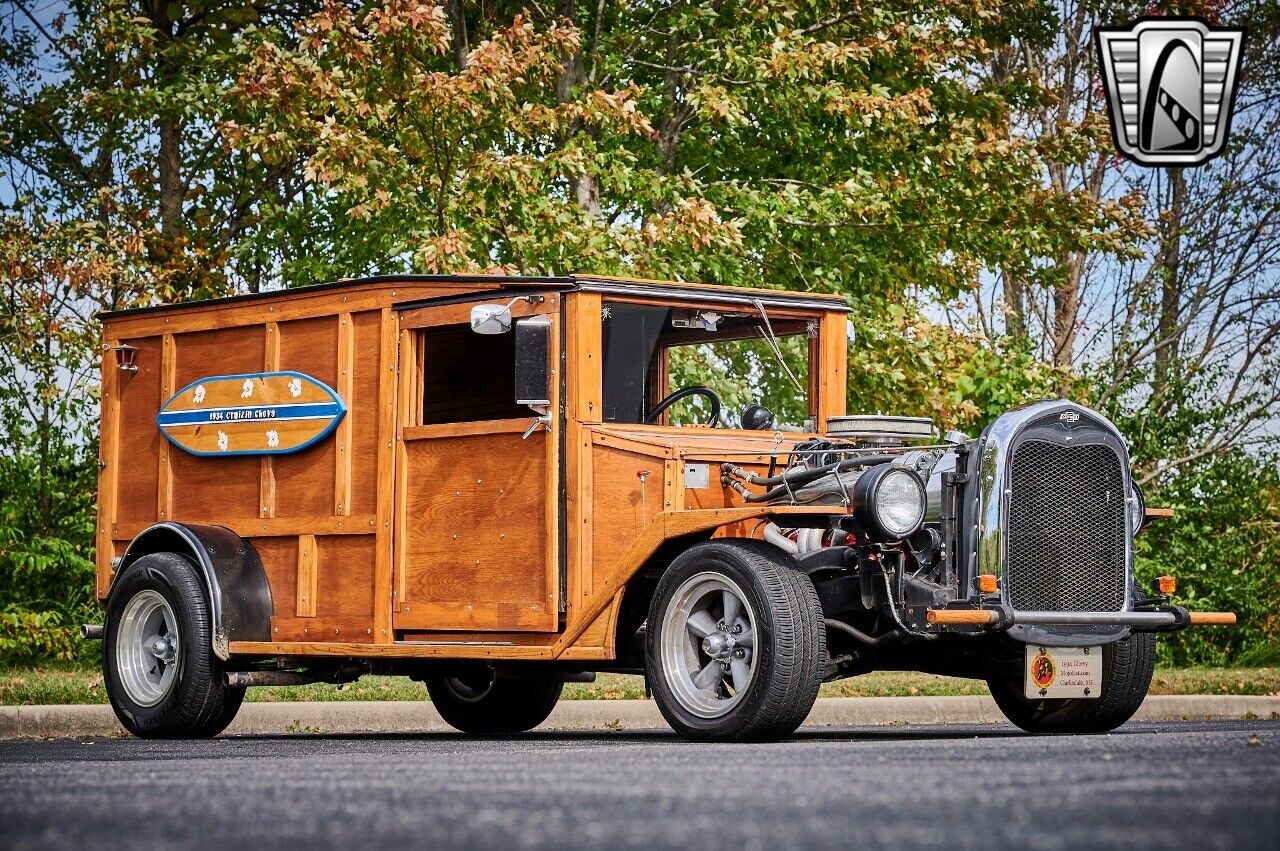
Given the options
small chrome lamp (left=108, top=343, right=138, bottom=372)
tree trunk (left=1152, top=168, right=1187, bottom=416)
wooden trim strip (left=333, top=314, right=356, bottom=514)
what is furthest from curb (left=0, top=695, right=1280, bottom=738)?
tree trunk (left=1152, top=168, right=1187, bottom=416)

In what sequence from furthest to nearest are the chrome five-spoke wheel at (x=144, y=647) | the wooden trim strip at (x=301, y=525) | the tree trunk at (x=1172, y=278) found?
the tree trunk at (x=1172, y=278) → the chrome five-spoke wheel at (x=144, y=647) → the wooden trim strip at (x=301, y=525)

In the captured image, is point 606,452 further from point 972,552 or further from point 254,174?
point 254,174

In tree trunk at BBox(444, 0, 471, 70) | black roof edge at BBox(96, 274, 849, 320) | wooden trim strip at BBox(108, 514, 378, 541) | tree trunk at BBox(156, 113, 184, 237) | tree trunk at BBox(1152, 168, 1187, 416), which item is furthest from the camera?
tree trunk at BBox(1152, 168, 1187, 416)

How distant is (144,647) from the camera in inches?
441

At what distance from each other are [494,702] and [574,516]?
261cm

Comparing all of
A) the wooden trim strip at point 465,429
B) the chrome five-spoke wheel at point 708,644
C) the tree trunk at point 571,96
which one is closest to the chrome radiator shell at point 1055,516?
the chrome five-spoke wheel at point 708,644

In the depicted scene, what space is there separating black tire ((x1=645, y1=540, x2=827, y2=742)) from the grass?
4894 millimetres

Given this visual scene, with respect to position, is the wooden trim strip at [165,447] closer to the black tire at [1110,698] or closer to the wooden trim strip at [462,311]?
the wooden trim strip at [462,311]

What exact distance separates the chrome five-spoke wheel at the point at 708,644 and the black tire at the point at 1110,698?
1495 millimetres

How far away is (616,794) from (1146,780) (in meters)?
1.58

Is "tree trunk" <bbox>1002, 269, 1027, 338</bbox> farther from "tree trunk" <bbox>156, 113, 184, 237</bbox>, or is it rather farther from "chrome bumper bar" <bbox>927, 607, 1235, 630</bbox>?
"chrome bumper bar" <bbox>927, 607, 1235, 630</bbox>

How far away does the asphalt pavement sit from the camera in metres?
4.37

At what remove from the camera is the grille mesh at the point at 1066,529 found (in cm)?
888

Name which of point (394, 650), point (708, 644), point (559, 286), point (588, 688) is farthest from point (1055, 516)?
point (588, 688)
